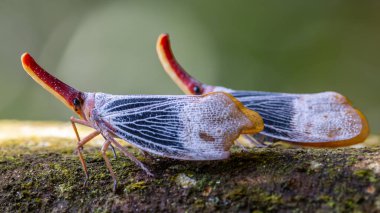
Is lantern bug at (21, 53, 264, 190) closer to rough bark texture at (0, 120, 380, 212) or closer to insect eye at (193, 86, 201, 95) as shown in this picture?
rough bark texture at (0, 120, 380, 212)

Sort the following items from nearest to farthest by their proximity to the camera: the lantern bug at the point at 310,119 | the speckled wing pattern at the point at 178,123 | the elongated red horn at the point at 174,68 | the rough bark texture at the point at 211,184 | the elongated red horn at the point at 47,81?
the rough bark texture at the point at 211,184
the speckled wing pattern at the point at 178,123
the elongated red horn at the point at 47,81
the lantern bug at the point at 310,119
the elongated red horn at the point at 174,68

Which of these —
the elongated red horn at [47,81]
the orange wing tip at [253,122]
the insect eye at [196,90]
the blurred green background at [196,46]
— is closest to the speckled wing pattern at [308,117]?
the insect eye at [196,90]

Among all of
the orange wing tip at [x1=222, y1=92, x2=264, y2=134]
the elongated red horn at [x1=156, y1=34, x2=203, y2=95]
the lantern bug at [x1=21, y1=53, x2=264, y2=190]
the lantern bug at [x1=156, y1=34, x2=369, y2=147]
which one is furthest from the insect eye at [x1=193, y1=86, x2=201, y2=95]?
the orange wing tip at [x1=222, y1=92, x2=264, y2=134]

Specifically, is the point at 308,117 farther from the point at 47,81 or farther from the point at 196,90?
the point at 47,81

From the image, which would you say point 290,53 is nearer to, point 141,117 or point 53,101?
point 53,101

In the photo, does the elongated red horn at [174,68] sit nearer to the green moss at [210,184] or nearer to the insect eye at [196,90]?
the insect eye at [196,90]

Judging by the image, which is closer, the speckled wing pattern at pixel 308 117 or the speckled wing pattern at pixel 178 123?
the speckled wing pattern at pixel 178 123
